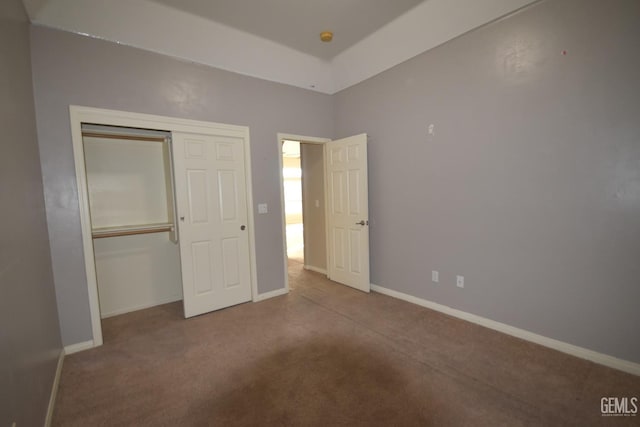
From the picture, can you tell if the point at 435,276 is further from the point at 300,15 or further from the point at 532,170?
the point at 300,15

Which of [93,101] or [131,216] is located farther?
[131,216]

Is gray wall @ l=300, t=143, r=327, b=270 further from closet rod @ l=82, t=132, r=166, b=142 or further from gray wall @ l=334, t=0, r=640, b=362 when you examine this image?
closet rod @ l=82, t=132, r=166, b=142

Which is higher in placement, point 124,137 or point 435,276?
point 124,137

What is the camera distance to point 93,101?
8.36 ft

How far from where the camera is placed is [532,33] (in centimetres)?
227

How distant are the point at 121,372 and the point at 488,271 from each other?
3.45 metres

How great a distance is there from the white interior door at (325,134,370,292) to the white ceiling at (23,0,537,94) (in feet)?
3.64

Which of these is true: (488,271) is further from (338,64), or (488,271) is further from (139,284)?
(139,284)

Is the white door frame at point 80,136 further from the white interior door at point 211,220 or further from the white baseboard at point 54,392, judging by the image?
the white baseboard at point 54,392

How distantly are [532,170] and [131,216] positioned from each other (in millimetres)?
4368

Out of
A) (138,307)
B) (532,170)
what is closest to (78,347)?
(138,307)

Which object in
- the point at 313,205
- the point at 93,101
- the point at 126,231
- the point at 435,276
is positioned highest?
the point at 93,101

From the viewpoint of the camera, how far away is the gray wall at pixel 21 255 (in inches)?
50.8

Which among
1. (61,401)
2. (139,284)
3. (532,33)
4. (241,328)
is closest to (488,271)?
(532,33)
